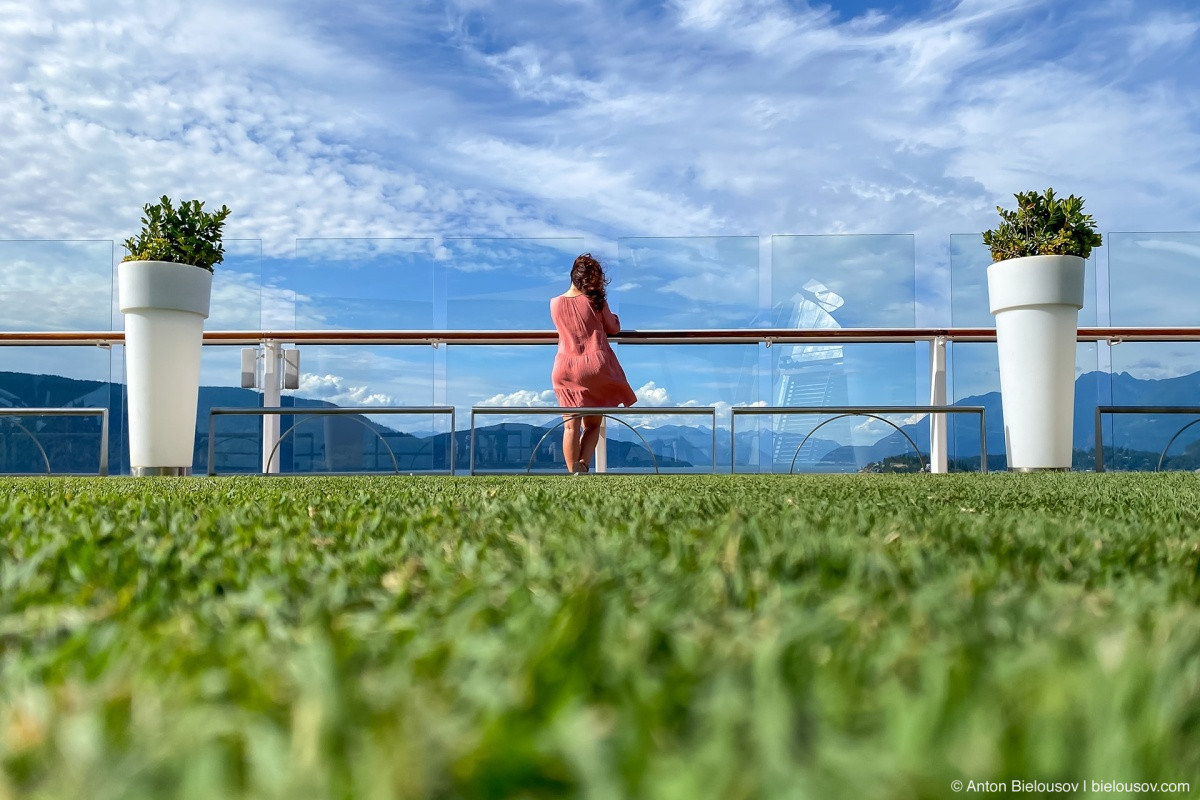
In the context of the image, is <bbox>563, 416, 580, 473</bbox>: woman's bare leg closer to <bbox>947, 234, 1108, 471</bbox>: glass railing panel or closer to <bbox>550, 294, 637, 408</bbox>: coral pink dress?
<bbox>550, 294, 637, 408</bbox>: coral pink dress

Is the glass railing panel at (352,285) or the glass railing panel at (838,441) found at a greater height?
the glass railing panel at (352,285)

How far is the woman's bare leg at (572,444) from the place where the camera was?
642cm

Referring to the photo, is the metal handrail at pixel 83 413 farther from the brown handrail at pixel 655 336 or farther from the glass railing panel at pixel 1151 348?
the glass railing panel at pixel 1151 348

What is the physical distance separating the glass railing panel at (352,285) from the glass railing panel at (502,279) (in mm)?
281

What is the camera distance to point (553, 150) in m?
20.3

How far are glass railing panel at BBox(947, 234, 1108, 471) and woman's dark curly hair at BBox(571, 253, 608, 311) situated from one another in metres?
3.10

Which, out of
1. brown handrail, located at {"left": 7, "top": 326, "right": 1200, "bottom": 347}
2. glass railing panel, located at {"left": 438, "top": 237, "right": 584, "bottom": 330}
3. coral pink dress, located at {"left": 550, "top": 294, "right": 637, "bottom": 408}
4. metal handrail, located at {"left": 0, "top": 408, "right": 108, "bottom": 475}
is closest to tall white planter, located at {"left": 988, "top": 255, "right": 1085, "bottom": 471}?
brown handrail, located at {"left": 7, "top": 326, "right": 1200, "bottom": 347}

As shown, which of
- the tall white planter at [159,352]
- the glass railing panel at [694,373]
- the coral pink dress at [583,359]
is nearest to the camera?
the tall white planter at [159,352]

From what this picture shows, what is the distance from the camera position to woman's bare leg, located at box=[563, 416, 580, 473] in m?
6.42

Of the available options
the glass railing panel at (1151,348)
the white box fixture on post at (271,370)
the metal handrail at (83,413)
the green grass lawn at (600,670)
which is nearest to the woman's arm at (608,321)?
the white box fixture on post at (271,370)

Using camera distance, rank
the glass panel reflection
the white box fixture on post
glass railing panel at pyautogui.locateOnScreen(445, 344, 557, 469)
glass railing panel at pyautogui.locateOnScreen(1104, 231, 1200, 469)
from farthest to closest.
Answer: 1. the glass panel reflection
2. glass railing panel at pyautogui.locateOnScreen(445, 344, 557, 469)
3. the white box fixture on post
4. glass railing panel at pyautogui.locateOnScreen(1104, 231, 1200, 469)

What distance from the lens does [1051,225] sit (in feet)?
17.1

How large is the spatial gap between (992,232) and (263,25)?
52.3ft

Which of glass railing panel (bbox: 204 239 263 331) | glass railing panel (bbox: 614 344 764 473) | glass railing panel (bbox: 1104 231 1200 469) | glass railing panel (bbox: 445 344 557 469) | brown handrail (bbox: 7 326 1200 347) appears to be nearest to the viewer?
glass railing panel (bbox: 1104 231 1200 469)
